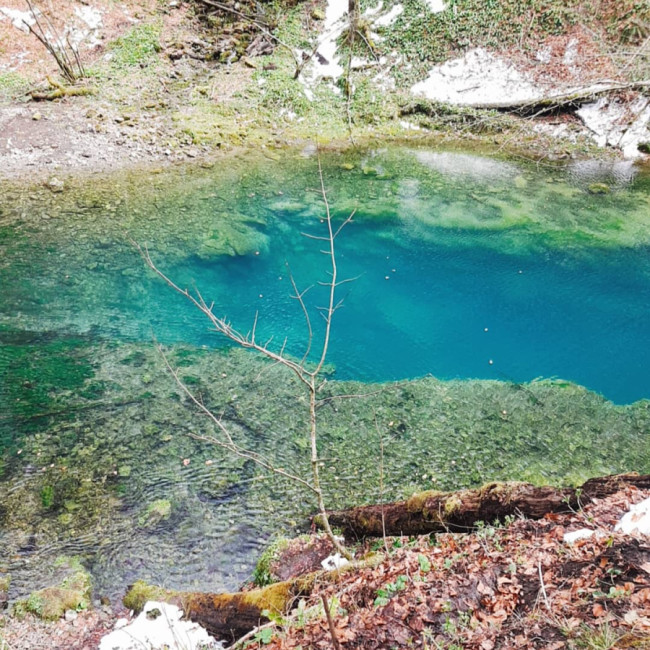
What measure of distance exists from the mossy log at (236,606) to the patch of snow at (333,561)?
0.38 metres

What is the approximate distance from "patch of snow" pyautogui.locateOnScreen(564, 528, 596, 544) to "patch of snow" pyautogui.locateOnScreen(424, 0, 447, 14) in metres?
17.7

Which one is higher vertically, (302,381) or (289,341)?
(289,341)

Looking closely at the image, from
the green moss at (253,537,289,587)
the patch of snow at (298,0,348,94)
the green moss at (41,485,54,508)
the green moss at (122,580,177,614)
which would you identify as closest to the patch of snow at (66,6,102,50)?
the patch of snow at (298,0,348,94)

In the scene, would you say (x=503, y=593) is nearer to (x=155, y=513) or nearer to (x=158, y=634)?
(x=158, y=634)

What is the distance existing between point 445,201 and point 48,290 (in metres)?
8.34

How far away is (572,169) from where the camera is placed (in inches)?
496

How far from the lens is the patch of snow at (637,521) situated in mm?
3145

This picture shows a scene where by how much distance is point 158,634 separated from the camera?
3777mm

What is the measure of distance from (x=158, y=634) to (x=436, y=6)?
18.9 meters

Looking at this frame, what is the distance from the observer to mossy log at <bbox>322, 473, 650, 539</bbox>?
3781mm

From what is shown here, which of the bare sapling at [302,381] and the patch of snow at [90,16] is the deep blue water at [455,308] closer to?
the bare sapling at [302,381]

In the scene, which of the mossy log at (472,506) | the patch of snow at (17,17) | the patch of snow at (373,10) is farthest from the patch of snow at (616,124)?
the patch of snow at (17,17)

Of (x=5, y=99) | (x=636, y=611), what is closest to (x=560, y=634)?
(x=636, y=611)

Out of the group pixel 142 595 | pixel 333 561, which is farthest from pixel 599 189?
pixel 142 595
